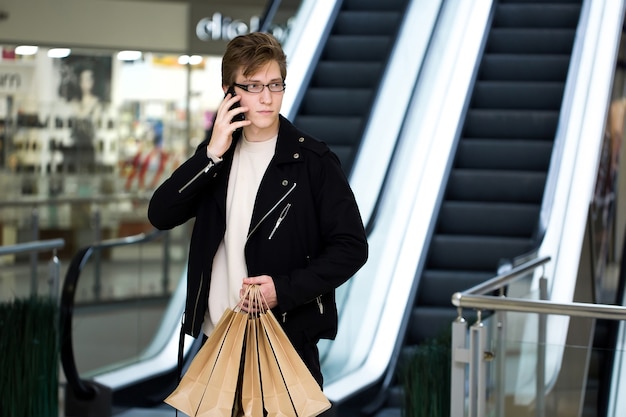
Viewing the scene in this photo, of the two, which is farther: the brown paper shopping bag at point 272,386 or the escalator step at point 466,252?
the escalator step at point 466,252

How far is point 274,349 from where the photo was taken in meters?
2.38

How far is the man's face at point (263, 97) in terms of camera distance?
8.22 feet

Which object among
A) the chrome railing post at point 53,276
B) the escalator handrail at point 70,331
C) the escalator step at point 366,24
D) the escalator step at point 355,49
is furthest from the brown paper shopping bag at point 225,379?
the escalator step at point 366,24

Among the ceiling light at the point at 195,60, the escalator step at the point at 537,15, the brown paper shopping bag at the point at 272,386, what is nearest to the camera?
the brown paper shopping bag at the point at 272,386

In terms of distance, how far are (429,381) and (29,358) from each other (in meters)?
1.85

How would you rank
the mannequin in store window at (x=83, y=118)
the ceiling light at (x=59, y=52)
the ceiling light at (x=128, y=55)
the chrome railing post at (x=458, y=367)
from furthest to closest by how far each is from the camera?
→ the ceiling light at (x=128, y=55), the mannequin in store window at (x=83, y=118), the ceiling light at (x=59, y=52), the chrome railing post at (x=458, y=367)

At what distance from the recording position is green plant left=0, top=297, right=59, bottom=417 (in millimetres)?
5020

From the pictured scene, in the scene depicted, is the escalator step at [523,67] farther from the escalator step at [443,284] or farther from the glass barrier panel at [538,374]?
the glass barrier panel at [538,374]

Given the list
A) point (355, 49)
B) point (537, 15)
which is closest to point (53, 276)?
point (355, 49)

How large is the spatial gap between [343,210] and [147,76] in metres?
11.9

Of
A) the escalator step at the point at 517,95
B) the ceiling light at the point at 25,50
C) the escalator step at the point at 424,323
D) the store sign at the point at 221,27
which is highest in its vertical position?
the store sign at the point at 221,27

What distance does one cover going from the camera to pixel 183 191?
2.56 meters

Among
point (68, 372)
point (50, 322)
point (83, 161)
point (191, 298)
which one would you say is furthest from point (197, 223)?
point (83, 161)

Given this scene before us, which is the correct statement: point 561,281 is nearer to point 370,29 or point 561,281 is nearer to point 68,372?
point 68,372
